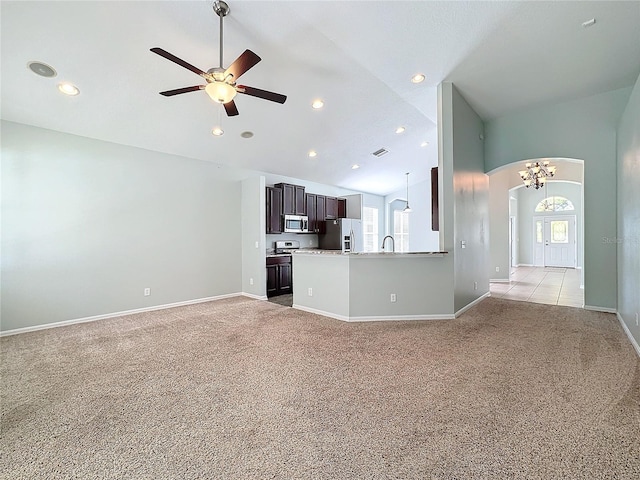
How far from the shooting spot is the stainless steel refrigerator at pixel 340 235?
7484 millimetres

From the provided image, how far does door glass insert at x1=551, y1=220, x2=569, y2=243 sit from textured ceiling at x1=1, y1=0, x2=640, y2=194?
349 inches

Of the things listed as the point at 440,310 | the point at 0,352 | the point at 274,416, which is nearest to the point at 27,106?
the point at 0,352

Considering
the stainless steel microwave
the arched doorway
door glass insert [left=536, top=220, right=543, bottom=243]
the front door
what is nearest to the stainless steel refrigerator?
the stainless steel microwave

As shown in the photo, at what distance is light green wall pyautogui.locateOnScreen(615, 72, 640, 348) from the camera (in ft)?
10.1

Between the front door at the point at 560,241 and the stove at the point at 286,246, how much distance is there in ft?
34.9

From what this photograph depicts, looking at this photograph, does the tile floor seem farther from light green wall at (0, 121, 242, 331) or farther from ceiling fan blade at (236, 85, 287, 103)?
light green wall at (0, 121, 242, 331)

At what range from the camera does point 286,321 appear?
169 inches

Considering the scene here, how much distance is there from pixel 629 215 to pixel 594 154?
1784 mm

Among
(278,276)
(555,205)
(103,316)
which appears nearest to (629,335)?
(278,276)

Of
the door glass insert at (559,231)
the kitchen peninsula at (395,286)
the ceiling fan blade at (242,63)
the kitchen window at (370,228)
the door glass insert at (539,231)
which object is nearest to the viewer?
the ceiling fan blade at (242,63)

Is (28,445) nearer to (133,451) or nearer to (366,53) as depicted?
(133,451)

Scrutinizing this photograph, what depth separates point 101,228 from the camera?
456cm

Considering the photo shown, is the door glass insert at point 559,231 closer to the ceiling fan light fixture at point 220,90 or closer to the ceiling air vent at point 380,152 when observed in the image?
the ceiling air vent at point 380,152

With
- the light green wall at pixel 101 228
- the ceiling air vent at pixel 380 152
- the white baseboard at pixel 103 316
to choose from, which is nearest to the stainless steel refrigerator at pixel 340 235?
the ceiling air vent at pixel 380 152
